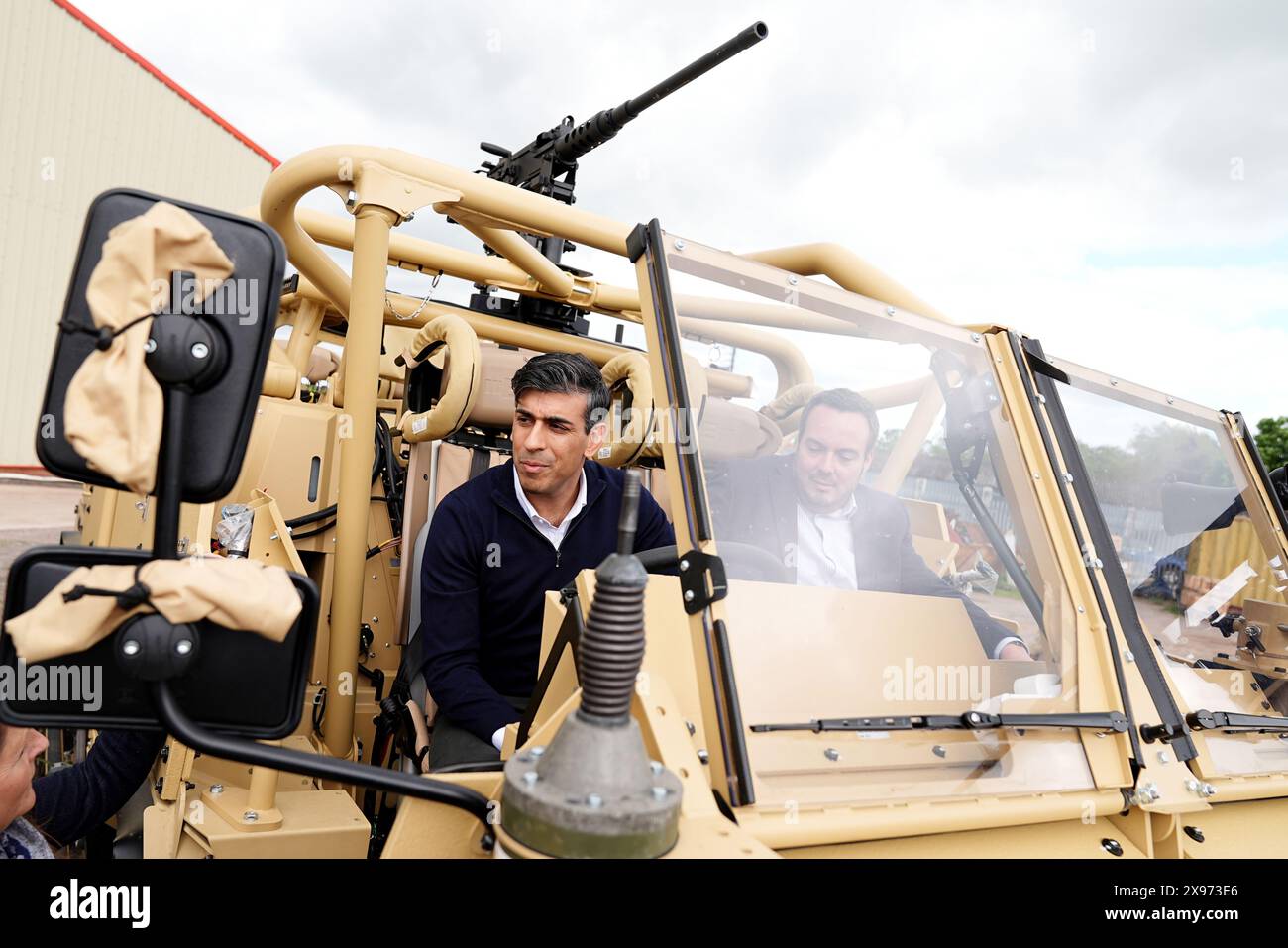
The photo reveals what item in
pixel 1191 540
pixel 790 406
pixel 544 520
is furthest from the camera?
pixel 544 520

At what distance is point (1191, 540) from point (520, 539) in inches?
77.4

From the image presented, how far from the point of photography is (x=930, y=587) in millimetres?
2045

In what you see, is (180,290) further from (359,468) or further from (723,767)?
(359,468)

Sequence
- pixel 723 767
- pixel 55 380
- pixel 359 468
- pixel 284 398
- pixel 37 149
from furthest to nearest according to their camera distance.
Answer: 1. pixel 37 149
2. pixel 284 398
3. pixel 359 468
4. pixel 723 767
5. pixel 55 380

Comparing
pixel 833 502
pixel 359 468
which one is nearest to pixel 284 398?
pixel 359 468

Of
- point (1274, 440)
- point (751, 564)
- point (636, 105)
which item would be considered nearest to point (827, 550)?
point (751, 564)

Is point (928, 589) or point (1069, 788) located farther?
point (928, 589)

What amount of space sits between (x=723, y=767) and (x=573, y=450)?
59.0 inches

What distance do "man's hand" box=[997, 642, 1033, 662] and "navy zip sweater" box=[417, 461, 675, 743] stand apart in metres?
1.22

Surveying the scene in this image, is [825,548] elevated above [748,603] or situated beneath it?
elevated above

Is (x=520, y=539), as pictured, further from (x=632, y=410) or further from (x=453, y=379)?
(x=632, y=410)

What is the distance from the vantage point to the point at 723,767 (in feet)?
4.93

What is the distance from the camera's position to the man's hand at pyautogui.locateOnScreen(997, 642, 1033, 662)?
6.45 feet

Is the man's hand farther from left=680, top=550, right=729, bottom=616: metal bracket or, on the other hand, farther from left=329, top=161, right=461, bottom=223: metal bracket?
left=329, top=161, right=461, bottom=223: metal bracket
